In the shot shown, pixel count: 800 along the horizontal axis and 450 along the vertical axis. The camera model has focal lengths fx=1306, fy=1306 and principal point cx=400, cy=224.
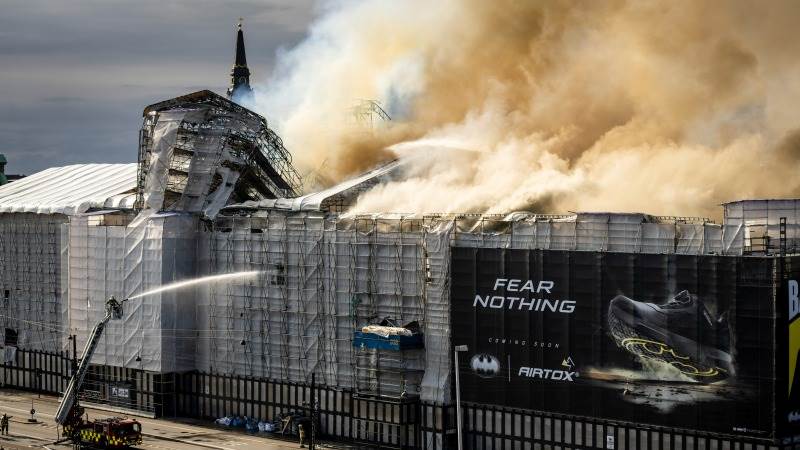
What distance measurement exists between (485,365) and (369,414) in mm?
12165

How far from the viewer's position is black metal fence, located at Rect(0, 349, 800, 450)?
302 ft

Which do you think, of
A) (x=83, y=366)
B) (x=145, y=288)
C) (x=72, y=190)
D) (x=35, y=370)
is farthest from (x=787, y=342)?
(x=35, y=370)

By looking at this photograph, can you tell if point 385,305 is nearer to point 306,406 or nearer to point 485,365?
point 485,365

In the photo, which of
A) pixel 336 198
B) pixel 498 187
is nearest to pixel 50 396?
pixel 336 198

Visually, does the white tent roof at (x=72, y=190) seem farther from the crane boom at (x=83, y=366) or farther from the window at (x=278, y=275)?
the window at (x=278, y=275)

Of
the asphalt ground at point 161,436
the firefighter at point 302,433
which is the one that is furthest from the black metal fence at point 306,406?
the asphalt ground at point 161,436

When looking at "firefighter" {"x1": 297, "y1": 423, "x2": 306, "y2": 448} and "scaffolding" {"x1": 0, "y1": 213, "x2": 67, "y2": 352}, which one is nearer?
"firefighter" {"x1": 297, "y1": 423, "x2": 306, "y2": 448}

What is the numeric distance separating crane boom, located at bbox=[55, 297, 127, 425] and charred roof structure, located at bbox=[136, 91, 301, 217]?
10273 mm

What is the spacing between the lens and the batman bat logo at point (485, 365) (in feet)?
324

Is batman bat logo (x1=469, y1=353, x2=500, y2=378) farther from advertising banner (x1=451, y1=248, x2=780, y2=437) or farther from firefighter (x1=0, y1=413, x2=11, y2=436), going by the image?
firefighter (x1=0, y1=413, x2=11, y2=436)

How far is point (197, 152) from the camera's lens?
12150 cm

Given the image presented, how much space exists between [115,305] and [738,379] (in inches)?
2268

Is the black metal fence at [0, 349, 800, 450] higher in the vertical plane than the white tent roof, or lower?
lower

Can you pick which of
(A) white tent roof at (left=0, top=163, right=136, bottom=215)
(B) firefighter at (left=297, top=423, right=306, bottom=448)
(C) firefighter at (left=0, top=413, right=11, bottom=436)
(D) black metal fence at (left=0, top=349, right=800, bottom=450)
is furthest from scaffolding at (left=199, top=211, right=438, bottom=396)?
(C) firefighter at (left=0, top=413, right=11, bottom=436)
